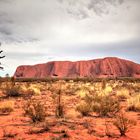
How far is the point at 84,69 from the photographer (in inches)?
6004

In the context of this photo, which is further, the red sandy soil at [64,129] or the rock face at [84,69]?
the rock face at [84,69]

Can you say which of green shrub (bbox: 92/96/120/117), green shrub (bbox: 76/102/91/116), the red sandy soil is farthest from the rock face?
the red sandy soil

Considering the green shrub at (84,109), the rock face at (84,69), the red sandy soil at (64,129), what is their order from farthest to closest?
the rock face at (84,69)
the green shrub at (84,109)
the red sandy soil at (64,129)

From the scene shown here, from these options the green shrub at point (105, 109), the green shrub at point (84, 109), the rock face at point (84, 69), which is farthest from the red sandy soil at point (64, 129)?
the rock face at point (84, 69)

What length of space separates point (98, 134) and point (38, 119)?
7.88 ft

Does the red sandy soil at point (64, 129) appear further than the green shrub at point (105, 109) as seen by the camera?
No

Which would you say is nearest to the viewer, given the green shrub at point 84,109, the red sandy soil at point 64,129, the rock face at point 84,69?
the red sandy soil at point 64,129

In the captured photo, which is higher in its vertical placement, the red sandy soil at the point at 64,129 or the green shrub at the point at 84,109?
the green shrub at the point at 84,109

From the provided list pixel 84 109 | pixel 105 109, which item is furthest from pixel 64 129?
pixel 105 109

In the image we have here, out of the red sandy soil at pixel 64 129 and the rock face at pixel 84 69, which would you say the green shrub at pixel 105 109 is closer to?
the red sandy soil at pixel 64 129

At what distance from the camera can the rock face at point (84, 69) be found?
472 ft

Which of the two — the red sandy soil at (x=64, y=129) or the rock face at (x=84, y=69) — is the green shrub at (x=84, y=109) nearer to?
the red sandy soil at (x=64, y=129)

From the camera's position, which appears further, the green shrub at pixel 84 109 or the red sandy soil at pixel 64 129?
the green shrub at pixel 84 109

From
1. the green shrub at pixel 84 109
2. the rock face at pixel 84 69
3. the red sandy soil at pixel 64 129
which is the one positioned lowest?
the red sandy soil at pixel 64 129
